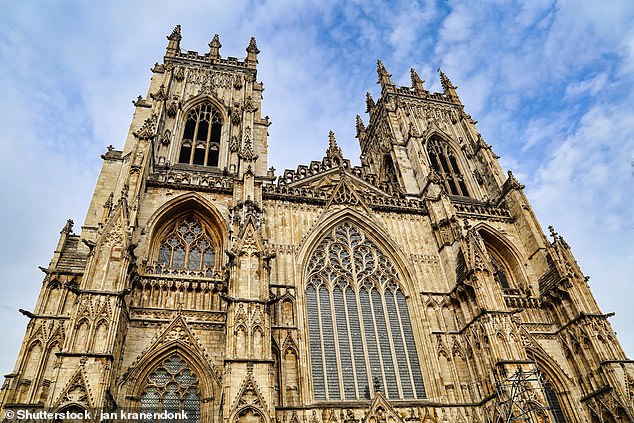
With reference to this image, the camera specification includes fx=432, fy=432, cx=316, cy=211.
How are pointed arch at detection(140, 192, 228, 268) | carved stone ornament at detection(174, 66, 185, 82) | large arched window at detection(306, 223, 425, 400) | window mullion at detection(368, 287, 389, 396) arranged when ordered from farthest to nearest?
carved stone ornament at detection(174, 66, 185, 82) → pointed arch at detection(140, 192, 228, 268) → window mullion at detection(368, 287, 389, 396) → large arched window at detection(306, 223, 425, 400)

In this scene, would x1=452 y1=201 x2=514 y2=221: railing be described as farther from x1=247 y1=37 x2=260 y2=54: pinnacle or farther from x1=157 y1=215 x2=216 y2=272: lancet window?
x1=247 y1=37 x2=260 y2=54: pinnacle

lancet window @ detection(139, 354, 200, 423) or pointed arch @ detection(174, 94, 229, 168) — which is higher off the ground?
pointed arch @ detection(174, 94, 229, 168)

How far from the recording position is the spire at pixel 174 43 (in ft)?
85.4

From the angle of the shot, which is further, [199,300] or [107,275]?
[199,300]

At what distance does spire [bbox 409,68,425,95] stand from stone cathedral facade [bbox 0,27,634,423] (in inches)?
349

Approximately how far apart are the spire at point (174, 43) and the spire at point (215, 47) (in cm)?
194

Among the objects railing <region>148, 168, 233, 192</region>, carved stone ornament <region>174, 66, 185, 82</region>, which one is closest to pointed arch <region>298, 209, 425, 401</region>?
railing <region>148, 168, 233, 192</region>

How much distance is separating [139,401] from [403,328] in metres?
9.69

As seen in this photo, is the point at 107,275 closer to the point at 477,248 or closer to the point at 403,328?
the point at 403,328

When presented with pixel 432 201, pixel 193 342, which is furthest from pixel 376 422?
pixel 432 201

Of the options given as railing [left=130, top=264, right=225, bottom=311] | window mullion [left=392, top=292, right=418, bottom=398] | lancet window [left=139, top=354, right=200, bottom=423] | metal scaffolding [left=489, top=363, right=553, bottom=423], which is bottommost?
metal scaffolding [left=489, top=363, right=553, bottom=423]

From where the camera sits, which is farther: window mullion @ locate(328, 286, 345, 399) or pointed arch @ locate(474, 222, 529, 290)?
pointed arch @ locate(474, 222, 529, 290)

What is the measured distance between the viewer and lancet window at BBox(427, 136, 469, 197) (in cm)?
2489

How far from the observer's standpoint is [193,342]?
46.3ft
